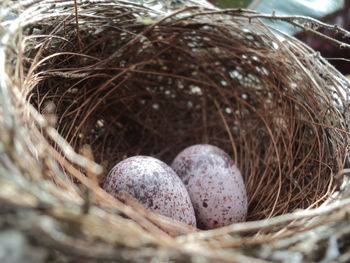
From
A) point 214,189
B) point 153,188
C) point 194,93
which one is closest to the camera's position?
point 153,188

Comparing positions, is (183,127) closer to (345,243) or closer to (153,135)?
(153,135)

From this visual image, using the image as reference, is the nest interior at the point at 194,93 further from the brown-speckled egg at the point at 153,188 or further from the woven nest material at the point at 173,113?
the brown-speckled egg at the point at 153,188

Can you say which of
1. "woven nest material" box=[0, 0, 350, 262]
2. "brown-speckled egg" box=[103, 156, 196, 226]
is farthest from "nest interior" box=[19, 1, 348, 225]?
"brown-speckled egg" box=[103, 156, 196, 226]

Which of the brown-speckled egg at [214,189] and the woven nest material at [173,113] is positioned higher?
the woven nest material at [173,113]

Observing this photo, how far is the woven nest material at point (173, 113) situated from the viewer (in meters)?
0.74

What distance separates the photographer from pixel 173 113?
1678 mm

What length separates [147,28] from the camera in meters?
1.38

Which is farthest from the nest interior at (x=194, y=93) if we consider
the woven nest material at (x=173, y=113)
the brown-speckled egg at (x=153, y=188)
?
the brown-speckled egg at (x=153, y=188)

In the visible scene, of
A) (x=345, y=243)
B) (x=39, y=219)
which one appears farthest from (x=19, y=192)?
(x=345, y=243)

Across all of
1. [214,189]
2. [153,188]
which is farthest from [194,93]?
[153,188]

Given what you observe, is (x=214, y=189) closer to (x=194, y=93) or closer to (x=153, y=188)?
(x=153, y=188)

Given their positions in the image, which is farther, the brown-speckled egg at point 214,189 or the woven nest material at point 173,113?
the brown-speckled egg at point 214,189

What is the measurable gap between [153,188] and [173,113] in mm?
557

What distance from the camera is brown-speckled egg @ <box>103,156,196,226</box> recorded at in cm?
115
